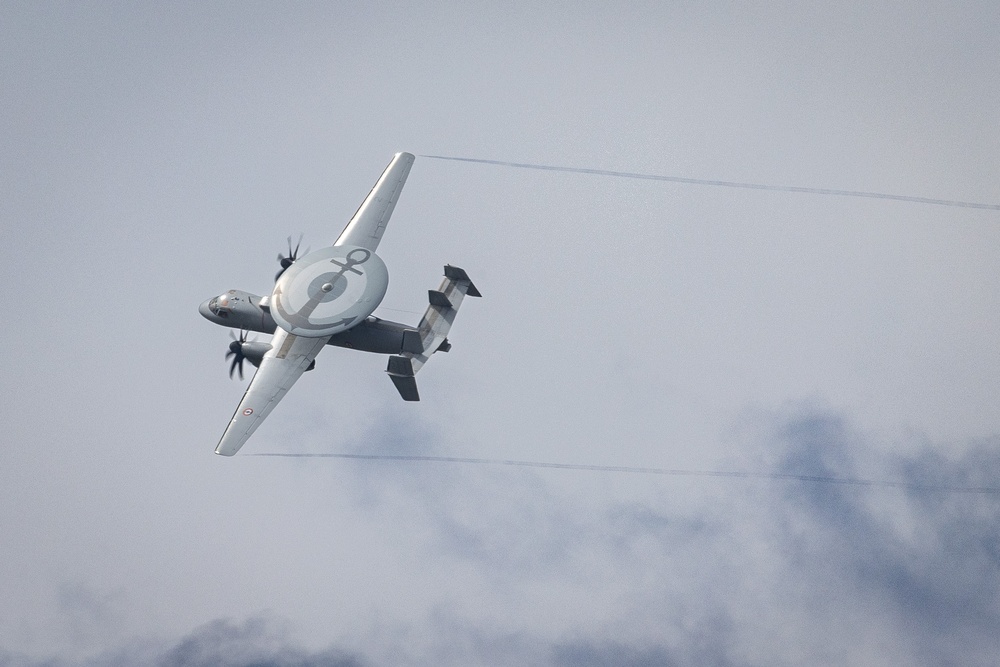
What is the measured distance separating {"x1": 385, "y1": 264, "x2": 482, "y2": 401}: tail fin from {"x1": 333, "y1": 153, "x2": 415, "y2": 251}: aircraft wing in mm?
9945

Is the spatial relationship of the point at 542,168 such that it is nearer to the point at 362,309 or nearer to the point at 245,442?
the point at 362,309

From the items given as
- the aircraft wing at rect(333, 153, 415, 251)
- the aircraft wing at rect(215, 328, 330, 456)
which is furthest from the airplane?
the aircraft wing at rect(333, 153, 415, 251)

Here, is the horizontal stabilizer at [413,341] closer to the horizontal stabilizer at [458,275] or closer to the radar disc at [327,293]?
the radar disc at [327,293]

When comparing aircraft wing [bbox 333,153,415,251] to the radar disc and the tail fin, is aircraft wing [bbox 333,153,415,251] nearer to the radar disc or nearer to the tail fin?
the radar disc

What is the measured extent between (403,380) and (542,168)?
118 feet

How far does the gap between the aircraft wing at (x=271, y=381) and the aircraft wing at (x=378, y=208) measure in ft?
37.7

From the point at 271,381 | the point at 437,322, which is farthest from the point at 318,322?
the point at 437,322

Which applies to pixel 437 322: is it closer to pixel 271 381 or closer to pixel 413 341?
pixel 413 341

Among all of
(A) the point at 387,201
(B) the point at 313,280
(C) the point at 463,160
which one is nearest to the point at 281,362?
(B) the point at 313,280

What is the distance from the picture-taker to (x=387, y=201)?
109500 millimetres

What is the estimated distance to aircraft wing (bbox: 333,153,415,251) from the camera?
10725 centimetres

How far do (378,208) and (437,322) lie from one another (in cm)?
1428

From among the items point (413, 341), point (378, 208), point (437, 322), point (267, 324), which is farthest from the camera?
point (378, 208)

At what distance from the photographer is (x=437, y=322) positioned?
100812mm
